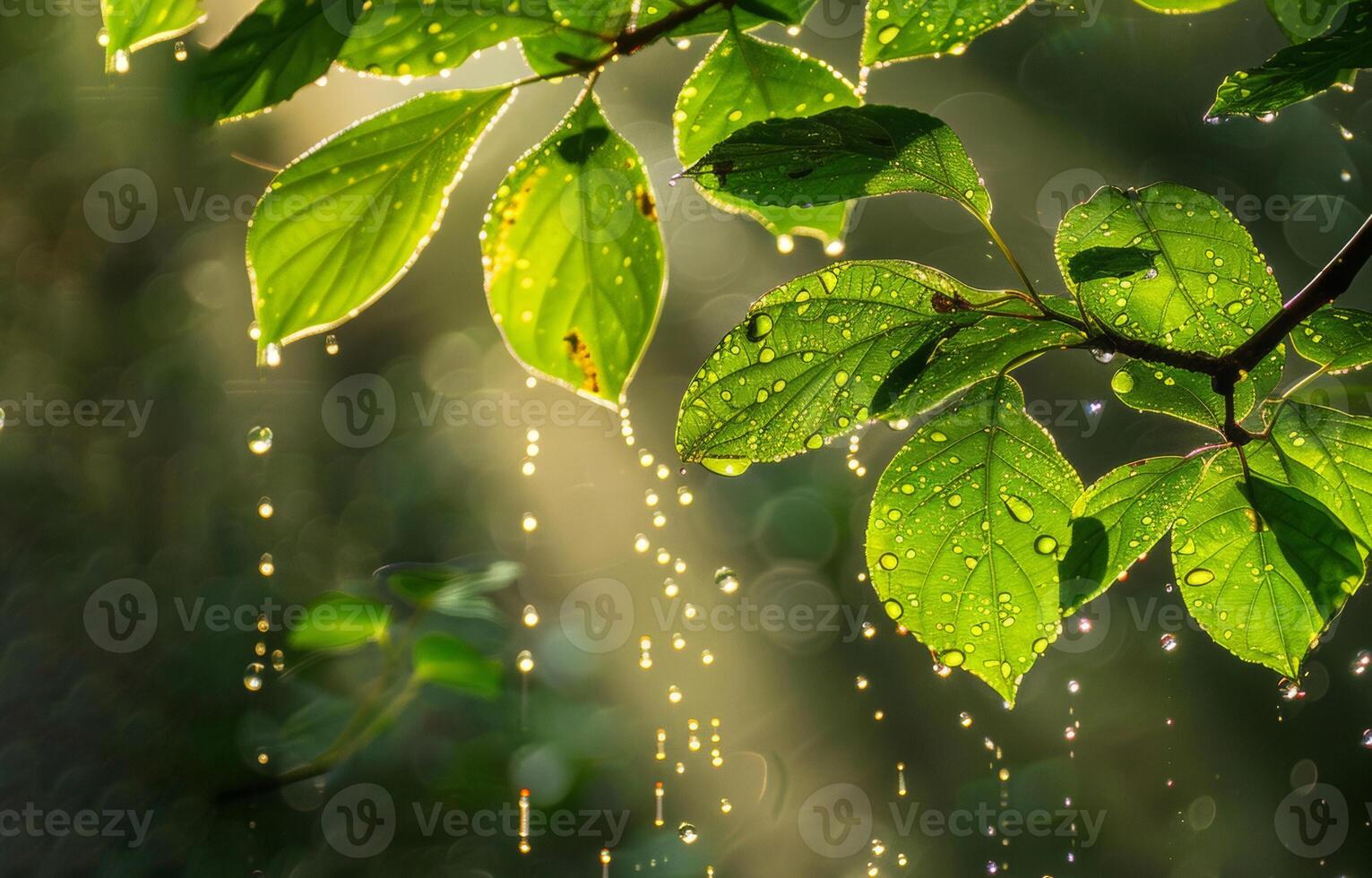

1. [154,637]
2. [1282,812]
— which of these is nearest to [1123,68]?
[1282,812]

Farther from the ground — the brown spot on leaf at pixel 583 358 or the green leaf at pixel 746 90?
the green leaf at pixel 746 90

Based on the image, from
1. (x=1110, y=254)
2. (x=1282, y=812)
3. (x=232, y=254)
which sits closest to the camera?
(x=1110, y=254)

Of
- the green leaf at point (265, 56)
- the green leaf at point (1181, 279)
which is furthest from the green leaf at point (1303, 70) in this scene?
the green leaf at point (265, 56)

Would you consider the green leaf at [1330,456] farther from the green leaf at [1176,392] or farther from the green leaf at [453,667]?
the green leaf at [453,667]

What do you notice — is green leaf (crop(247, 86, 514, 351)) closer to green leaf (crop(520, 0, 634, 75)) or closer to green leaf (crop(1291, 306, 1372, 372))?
green leaf (crop(520, 0, 634, 75))

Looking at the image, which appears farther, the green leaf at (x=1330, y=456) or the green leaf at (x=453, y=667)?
the green leaf at (x=453, y=667)

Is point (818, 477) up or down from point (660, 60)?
down

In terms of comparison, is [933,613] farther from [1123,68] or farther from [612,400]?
[1123,68]
